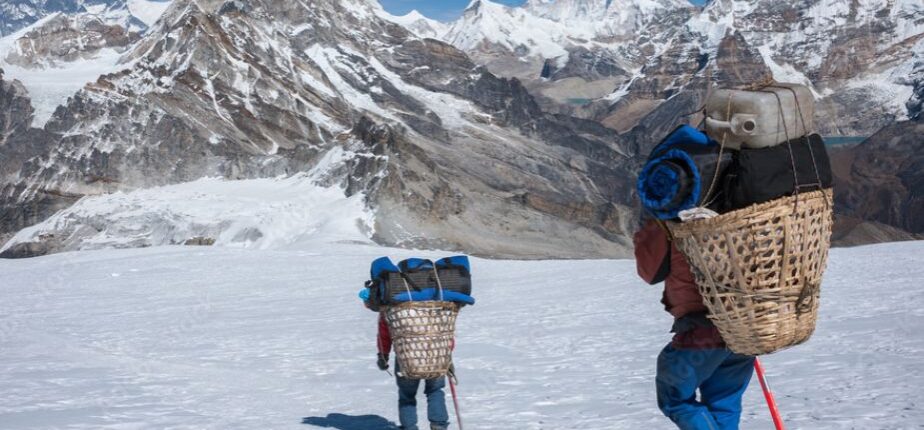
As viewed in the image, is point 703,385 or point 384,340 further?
point 384,340

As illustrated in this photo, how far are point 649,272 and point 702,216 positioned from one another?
0.50 meters

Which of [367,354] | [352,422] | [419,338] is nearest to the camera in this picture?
[419,338]

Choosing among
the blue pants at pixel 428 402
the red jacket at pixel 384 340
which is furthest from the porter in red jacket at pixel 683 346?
the red jacket at pixel 384 340

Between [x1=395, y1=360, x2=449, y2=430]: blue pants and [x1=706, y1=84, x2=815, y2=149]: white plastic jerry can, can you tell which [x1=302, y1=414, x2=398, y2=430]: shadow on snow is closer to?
[x1=395, y1=360, x2=449, y2=430]: blue pants

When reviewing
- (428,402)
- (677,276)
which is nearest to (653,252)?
(677,276)

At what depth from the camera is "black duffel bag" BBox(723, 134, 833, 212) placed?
155 inches

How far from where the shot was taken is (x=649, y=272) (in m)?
4.29

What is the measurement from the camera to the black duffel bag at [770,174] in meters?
3.94

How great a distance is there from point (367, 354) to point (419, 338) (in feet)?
16.3

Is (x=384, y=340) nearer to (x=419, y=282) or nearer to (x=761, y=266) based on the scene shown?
(x=419, y=282)

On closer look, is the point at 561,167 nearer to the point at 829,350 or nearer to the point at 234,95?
the point at 234,95

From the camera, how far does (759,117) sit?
3996 millimetres

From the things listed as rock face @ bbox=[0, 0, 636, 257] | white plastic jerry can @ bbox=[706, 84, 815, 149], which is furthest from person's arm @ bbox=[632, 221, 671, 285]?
rock face @ bbox=[0, 0, 636, 257]

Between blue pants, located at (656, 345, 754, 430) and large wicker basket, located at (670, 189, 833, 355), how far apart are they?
0.95ft
